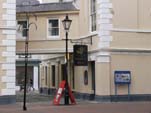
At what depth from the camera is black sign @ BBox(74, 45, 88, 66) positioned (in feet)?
90.9

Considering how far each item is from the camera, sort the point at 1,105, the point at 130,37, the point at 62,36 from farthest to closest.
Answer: the point at 62,36 → the point at 130,37 → the point at 1,105

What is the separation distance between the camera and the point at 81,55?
28031 mm

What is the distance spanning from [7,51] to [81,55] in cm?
459

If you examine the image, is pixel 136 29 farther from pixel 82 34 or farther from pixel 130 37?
pixel 82 34

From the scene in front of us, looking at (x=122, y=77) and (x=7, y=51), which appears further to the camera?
(x=122, y=77)

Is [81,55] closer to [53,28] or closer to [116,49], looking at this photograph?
[116,49]

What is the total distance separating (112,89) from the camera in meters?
26.8

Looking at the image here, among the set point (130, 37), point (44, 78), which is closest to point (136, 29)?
point (130, 37)

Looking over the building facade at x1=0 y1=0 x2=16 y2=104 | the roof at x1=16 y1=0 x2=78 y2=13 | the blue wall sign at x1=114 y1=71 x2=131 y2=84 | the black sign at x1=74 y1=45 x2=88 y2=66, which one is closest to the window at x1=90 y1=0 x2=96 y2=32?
the black sign at x1=74 y1=45 x2=88 y2=66

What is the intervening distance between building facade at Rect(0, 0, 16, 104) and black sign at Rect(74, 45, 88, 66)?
3830 mm

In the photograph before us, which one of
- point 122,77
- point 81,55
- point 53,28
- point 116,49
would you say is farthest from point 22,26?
point 122,77

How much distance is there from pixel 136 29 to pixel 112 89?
3.92m

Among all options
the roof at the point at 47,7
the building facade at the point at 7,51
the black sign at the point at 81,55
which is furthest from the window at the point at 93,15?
the building facade at the point at 7,51

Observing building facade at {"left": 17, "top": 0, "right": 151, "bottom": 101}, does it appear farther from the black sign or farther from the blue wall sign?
the black sign
